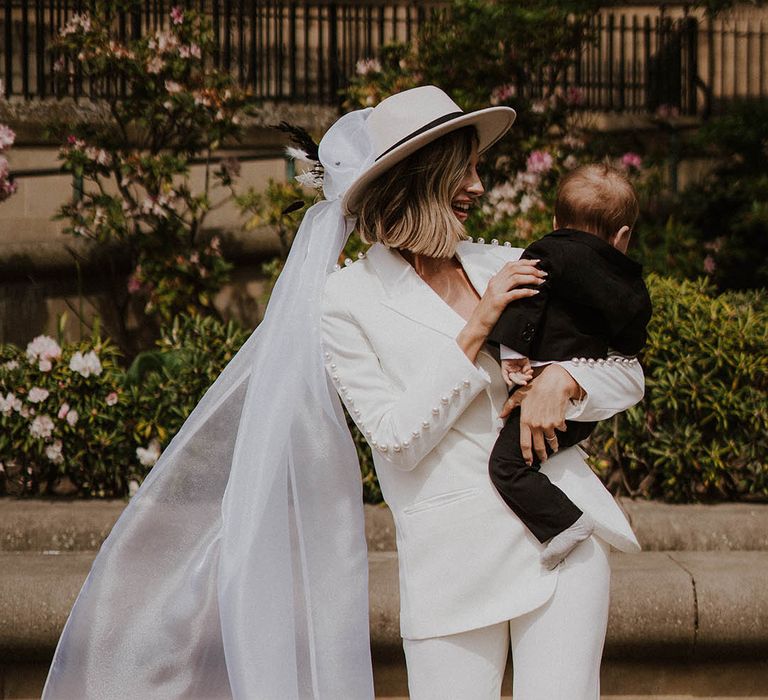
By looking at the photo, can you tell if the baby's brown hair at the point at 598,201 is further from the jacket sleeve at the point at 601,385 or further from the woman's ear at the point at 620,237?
the jacket sleeve at the point at 601,385

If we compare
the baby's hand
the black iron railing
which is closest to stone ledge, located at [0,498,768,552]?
the baby's hand

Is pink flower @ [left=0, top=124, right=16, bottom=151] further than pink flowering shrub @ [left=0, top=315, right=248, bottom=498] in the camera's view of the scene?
Yes

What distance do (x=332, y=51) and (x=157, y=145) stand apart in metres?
3.10

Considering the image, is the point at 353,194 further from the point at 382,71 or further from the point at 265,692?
the point at 382,71

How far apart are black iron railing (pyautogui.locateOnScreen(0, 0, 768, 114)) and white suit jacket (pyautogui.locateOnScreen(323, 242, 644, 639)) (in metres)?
5.80

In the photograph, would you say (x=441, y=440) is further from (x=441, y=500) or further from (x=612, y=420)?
(x=612, y=420)

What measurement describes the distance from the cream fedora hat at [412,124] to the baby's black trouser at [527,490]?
0.62 metres

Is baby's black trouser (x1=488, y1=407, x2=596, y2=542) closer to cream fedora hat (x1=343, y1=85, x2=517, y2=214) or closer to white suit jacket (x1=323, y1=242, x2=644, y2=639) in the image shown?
white suit jacket (x1=323, y1=242, x2=644, y2=639)

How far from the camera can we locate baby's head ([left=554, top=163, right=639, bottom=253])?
2.39m

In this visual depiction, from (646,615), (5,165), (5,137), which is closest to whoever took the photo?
(646,615)

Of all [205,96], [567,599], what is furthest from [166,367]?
[567,599]

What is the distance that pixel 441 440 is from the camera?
2367mm

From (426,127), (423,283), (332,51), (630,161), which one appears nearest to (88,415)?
(423,283)

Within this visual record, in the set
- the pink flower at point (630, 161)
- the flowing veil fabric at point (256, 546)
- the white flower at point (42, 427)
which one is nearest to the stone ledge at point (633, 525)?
the white flower at point (42, 427)
